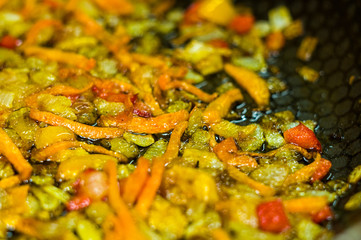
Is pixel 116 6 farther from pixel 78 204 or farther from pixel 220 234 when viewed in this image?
pixel 220 234

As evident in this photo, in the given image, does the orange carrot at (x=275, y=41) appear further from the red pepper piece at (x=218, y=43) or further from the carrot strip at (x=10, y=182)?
the carrot strip at (x=10, y=182)

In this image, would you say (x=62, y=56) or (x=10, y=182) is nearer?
(x=10, y=182)


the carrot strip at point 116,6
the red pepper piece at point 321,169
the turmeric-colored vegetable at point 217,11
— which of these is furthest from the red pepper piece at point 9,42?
the red pepper piece at point 321,169

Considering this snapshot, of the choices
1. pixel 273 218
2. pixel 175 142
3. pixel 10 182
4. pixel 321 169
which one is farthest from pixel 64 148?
pixel 321 169

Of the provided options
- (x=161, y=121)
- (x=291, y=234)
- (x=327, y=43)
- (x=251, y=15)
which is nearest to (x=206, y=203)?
(x=291, y=234)

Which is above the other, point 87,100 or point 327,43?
point 327,43

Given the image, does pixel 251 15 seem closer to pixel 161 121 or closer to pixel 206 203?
pixel 161 121

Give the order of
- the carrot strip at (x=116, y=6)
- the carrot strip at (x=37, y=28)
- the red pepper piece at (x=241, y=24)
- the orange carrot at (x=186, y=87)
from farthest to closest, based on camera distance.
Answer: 1. the carrot strip at (x=116, y=6)
2. the red pepper piece at (x=241, y=24)
3. the carrot strip at (x=37, y=28)
4. the orange carrot at (x=186, y=87)
